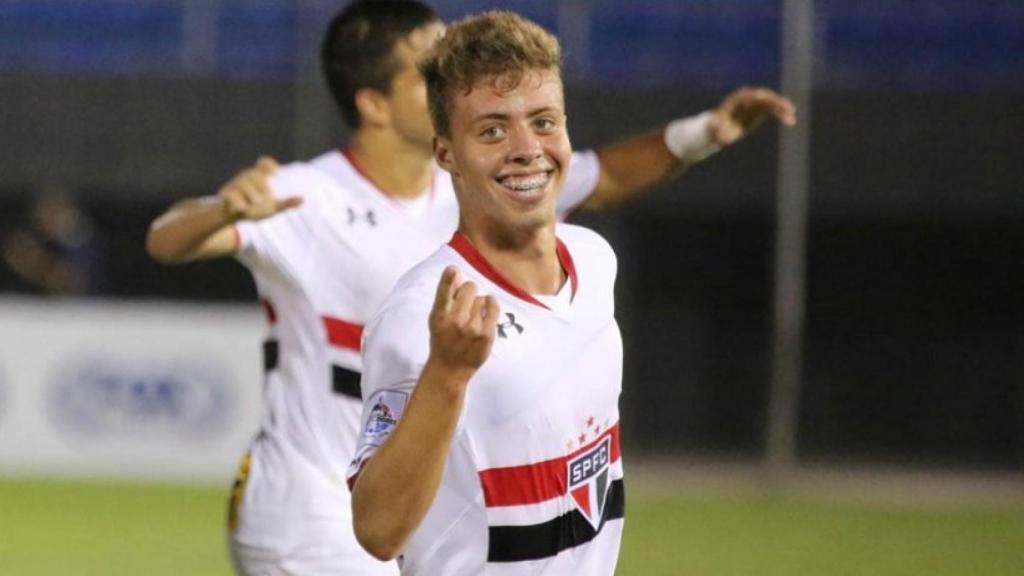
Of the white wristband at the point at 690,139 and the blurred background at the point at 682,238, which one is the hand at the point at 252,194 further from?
the blurred background at the point at 682,238

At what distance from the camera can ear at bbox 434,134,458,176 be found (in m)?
4.24

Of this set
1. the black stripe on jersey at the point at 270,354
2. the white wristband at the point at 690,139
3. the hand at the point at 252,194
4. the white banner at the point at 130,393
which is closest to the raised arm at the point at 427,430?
the hand at the point at 252,194

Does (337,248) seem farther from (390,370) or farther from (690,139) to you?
(390,370)

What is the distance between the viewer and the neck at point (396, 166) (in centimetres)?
605

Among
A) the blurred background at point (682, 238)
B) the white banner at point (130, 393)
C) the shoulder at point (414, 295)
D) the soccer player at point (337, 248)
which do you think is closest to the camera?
the shoulder at point (414, 295)

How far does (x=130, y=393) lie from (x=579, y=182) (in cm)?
967

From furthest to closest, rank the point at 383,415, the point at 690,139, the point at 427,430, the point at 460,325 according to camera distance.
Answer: the point at 690,139
the point at 383,415
the point at 427,430
the point at 460,325

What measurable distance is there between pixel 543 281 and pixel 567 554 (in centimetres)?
55

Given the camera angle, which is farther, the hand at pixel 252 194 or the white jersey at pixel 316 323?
the white jersey at pixel 316 323

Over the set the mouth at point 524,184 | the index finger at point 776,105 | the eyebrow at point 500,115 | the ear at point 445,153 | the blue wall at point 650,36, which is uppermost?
the eyebrow at point 500,115

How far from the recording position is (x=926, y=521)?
1415cm

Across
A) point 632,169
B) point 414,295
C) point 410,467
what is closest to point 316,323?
point 632,169

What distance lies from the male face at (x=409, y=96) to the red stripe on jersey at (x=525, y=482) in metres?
1.96

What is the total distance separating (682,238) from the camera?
762 inches
